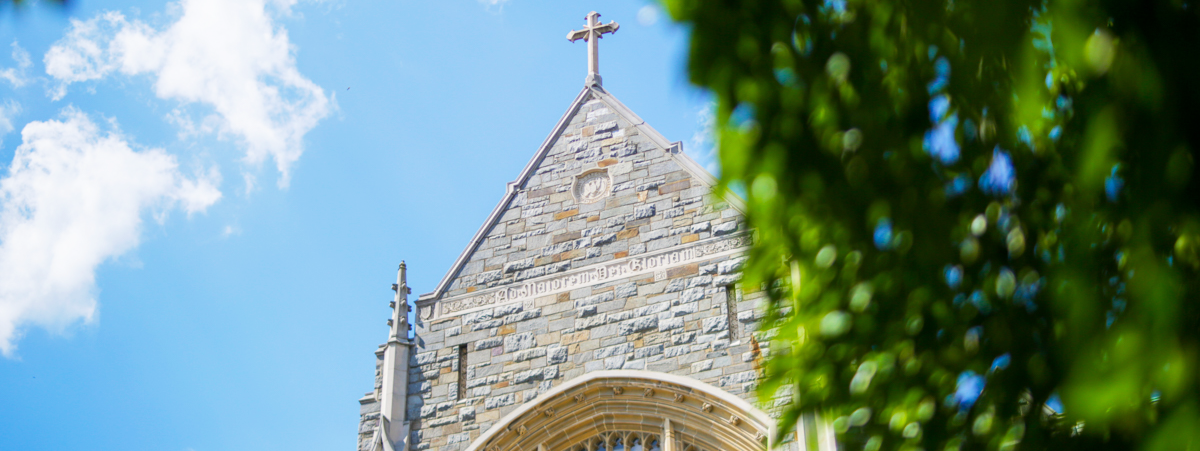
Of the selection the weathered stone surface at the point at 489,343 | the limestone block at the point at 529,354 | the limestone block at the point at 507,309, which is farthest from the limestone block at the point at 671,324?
the weathered stone surface at the point at 489,343

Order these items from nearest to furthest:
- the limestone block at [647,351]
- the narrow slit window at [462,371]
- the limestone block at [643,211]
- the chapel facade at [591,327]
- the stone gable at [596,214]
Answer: the chapel facade at [591,327] → the limestone block at [647,351] → the narrow slit window at [462,371] → the stone gable at [596,214] → the limestone block at [643,211]

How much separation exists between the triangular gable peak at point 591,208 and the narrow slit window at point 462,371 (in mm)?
603

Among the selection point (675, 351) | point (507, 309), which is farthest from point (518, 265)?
point (675, 351)

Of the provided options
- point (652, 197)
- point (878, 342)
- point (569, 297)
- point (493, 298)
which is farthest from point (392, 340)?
point (878, 342)

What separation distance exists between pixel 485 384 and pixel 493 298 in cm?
108

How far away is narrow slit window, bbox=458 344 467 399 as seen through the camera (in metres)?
12.1

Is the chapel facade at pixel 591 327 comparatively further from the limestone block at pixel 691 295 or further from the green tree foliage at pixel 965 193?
the green tree foliage at pixel 965 193

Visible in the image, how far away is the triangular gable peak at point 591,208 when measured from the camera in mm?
12195

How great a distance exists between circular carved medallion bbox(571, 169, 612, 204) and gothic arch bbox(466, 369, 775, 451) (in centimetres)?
235

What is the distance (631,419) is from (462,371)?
2128 mm

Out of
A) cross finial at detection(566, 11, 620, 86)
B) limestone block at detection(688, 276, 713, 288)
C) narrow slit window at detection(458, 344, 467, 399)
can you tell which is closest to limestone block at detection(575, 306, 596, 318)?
limestone block at detection(688, 276, 713, 288)

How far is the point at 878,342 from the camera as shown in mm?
3475

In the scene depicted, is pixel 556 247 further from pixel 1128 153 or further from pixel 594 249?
pixel 1128 153

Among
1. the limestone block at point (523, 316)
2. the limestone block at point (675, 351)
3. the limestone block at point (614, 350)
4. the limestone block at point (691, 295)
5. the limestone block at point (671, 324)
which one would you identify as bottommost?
the limestone block at point (675, 351)
